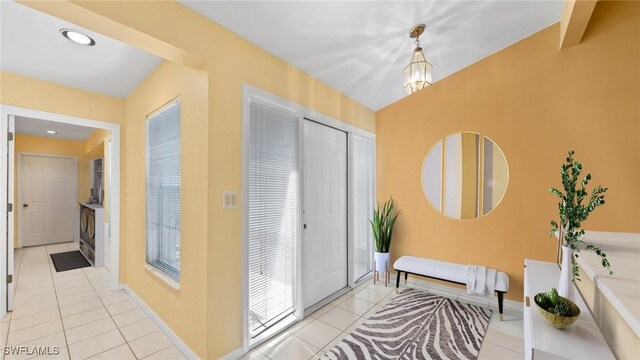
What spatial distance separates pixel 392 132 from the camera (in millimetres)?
3605

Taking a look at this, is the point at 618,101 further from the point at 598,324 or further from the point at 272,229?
the point at 272,229

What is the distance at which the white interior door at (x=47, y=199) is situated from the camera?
17.5 feet

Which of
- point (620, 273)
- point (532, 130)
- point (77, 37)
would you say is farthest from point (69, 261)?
point (532, 130)

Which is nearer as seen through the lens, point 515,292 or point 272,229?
point 272,229

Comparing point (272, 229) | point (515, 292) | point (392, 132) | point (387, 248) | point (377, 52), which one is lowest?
point (515, 292)

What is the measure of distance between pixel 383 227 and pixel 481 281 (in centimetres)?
A: 122

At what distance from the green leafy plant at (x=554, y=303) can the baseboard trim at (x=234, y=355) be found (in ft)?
6.52

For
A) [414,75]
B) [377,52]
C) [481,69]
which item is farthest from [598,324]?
[481,69]

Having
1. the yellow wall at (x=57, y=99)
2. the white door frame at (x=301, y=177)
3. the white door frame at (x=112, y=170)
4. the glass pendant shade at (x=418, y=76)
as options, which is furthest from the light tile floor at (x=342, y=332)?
the yellow wall at (x=57, y=99)

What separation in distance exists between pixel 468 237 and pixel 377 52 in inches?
90.7

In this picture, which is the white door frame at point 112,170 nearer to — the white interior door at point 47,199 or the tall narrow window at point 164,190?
the tall narrow window at point 164,190

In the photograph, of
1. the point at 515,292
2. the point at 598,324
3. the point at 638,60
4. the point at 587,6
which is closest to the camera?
the point at 598,324

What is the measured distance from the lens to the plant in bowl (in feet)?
3.68

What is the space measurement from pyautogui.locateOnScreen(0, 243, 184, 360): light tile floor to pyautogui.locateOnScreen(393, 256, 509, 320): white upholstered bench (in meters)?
2.44
